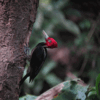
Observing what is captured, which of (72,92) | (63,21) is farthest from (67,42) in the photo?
(72,92)

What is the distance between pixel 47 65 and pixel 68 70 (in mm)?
1345

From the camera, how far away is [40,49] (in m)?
3.68

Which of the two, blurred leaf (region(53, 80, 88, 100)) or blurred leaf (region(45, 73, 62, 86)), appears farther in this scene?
blurred leaf (region(45, 73, 62, 86))

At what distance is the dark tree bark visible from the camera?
2.62 meters

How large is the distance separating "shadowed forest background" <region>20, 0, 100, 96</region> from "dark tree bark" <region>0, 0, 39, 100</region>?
2.86m

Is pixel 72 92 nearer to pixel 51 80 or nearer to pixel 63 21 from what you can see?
pixel 63 21

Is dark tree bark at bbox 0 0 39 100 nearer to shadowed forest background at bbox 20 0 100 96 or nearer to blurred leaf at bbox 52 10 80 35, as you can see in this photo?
shadowed forest background at bbox 20 0 100 96

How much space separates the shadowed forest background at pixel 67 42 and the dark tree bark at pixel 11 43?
113 inches

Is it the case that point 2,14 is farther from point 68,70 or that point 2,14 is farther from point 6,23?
point 68,70

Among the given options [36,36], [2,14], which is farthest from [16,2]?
[36,36]

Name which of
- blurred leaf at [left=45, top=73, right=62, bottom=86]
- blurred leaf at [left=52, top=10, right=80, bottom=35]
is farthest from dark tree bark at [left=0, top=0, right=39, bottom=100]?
blurred leaf at [left=45, top=73, right=62, bottom=86]

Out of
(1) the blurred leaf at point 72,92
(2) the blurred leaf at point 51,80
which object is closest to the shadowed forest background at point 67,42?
(2) the blurred leaf at point 51,80

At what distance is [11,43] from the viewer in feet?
8.86

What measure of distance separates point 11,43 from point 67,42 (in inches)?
213
